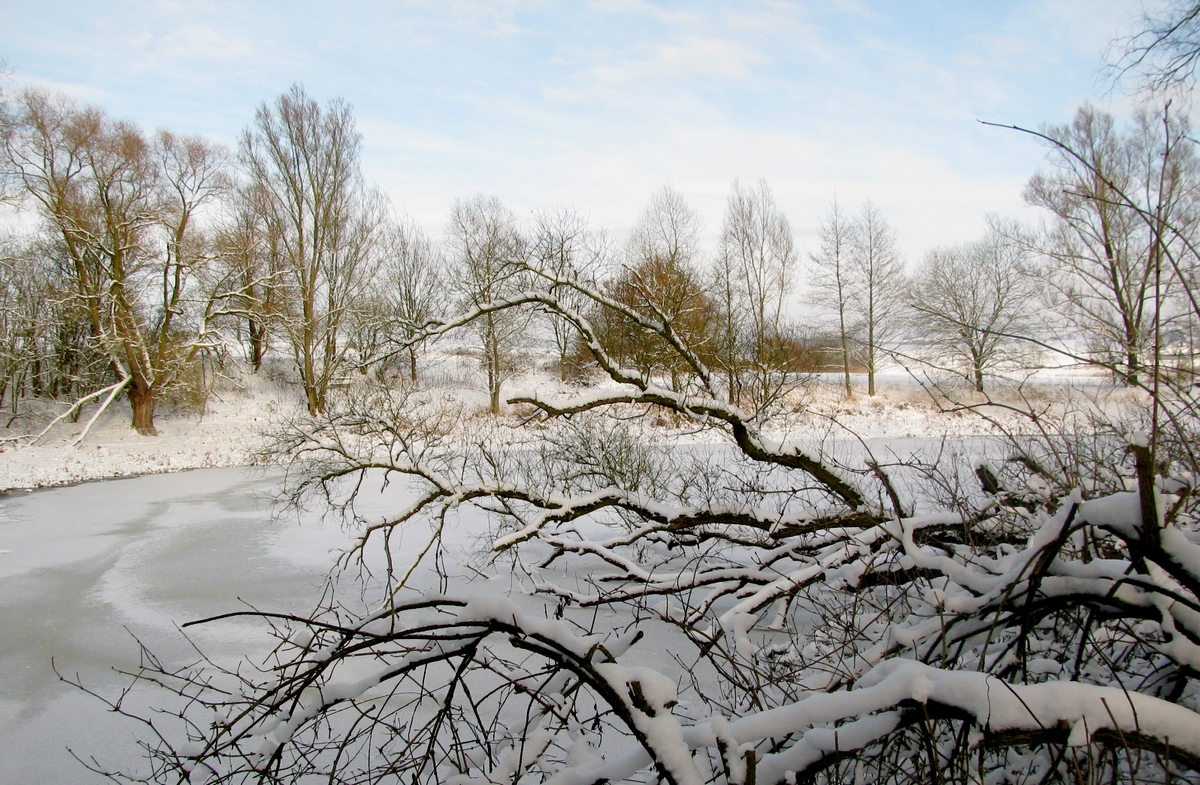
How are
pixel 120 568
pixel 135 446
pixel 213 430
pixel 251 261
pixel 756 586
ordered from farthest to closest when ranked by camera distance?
pixel 251 261
pixel 213 430
pixel 135 446
pixel 120 568
pixel 756 586

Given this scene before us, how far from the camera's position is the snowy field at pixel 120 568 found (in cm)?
525

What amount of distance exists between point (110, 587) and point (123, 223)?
600 inches

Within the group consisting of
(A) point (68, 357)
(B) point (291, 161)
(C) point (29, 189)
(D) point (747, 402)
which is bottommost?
(D) point (747, 402)

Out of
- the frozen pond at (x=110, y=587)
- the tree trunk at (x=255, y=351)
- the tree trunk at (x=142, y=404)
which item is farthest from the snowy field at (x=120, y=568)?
the tree trunk at (x=255, y=351)

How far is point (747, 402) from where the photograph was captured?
13.4 meters

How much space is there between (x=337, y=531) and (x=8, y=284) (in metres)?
18.0

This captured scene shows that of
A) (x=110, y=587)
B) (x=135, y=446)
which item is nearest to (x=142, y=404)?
(x=135, y=446)

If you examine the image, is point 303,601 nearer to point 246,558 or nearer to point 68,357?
point 246,558

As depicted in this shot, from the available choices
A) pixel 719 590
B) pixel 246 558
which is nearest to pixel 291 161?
pixel 246 558

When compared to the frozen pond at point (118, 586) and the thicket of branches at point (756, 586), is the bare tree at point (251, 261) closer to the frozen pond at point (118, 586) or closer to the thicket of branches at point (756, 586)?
the thicket of branches at point (756, 586)

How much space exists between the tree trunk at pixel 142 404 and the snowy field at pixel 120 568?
3.19 feet

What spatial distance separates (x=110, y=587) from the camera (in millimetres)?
8406

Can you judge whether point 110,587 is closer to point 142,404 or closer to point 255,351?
point 142,404

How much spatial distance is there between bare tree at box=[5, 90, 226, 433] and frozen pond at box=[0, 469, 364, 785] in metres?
6.17
